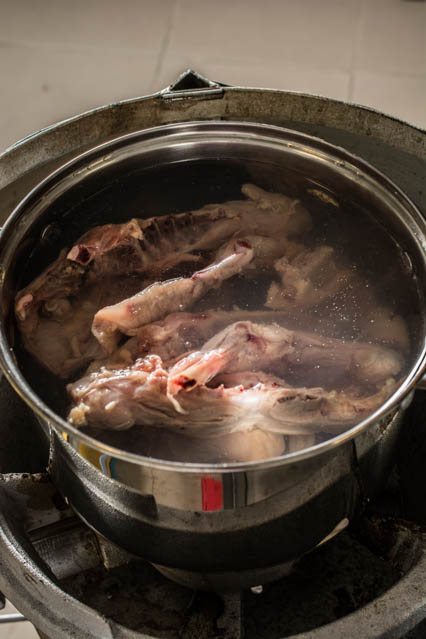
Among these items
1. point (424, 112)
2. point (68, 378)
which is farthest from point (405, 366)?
point (424, 112)

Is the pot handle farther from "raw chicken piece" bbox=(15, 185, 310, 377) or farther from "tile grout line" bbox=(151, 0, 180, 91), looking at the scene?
"tile grout line" bbox=(151, 0, 180, 91)

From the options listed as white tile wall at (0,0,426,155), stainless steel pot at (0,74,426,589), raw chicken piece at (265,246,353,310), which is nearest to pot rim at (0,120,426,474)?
stainless steel pot at (0,74,426,589)

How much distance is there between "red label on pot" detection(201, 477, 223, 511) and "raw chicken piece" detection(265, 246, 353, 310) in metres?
0.30

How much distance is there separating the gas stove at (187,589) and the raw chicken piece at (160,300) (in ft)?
0.61

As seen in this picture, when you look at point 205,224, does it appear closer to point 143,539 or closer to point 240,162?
point 240,162

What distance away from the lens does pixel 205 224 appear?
1092mm

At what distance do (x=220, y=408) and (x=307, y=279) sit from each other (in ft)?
0.81

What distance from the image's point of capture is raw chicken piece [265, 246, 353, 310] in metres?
1.01

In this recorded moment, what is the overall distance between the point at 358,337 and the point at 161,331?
0.26m

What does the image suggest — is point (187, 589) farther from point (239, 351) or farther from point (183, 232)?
point (183, 232)

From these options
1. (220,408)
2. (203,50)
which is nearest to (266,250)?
(220,408)

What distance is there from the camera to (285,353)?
3.11 feet

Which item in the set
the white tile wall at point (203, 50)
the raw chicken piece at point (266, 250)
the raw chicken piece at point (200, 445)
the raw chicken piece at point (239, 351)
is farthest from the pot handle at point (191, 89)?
the white tile wall at point (203, 50)

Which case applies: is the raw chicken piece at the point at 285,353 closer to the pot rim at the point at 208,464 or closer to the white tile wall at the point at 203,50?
the pot rim at the point at 208,464
